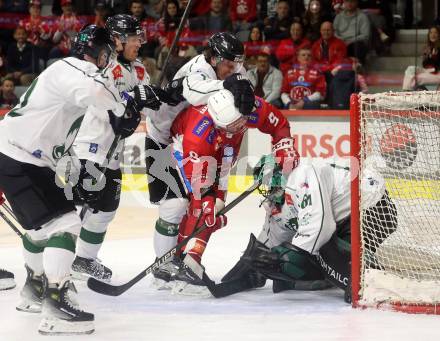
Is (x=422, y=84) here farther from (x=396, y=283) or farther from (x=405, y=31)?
(x=396, y=283)

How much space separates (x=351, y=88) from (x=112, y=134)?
3.82 m

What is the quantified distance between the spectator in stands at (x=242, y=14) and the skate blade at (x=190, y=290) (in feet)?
14.5

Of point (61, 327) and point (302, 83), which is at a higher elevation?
point (61, 327)

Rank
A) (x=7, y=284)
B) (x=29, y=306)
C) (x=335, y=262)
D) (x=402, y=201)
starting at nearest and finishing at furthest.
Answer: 1. (x=29, y=306)
2. (x=335, y=262)
3. (x=402, y=201)
4. (x=7, y=284)

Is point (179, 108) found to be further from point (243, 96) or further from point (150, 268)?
point (150, 268)

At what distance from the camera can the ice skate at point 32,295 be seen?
390 cm

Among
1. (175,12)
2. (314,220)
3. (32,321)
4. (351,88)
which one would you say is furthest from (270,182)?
(175,12)

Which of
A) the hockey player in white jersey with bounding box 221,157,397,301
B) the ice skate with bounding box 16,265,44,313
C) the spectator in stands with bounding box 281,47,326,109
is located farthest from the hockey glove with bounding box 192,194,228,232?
the spectator in stands with bounding box 281,47,326,109

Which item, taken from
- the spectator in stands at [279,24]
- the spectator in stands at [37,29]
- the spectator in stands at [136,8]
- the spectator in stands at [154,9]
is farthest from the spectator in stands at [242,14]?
the spectator in stands at [37,29]

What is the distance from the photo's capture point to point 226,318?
149 inches

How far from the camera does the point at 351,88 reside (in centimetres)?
794

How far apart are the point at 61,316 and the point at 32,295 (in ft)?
1.40

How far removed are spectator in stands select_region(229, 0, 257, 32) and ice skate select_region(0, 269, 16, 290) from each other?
14.4 feet

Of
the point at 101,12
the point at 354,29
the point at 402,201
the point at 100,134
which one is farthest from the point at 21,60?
the point at 402,201
